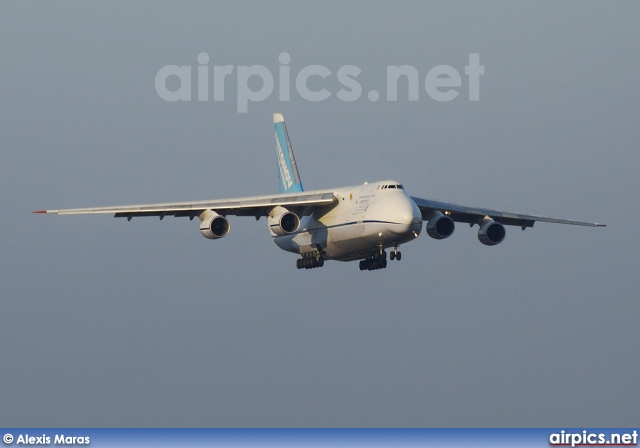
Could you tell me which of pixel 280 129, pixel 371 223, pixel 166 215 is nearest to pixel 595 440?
pixel 371 223

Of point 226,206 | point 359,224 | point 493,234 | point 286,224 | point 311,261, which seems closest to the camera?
point 359,224

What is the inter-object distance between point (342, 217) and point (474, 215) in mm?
5239

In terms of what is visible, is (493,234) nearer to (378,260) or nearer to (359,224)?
(378,260)

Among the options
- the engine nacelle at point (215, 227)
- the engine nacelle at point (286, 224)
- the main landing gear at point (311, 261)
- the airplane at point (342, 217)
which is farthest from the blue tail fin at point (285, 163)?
the engine nacelle at point (215, 227)

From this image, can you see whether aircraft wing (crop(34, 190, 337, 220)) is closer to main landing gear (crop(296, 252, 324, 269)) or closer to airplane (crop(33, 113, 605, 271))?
Result: airplane (crop(33, 113, 605, 271))

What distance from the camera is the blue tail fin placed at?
6569cm

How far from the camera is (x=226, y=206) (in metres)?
60.3

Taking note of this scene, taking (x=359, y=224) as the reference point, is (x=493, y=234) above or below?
above

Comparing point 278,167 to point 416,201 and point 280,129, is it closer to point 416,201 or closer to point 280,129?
point 280,129

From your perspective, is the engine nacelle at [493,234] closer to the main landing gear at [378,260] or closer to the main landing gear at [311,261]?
the main landing gear at [378,260]

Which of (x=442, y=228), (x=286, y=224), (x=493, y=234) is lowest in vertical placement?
(x=286, y=224)

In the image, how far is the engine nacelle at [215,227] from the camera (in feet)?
194

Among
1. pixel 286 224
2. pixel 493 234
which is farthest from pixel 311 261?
pixel 493 234

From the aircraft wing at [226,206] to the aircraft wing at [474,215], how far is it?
118 inches
